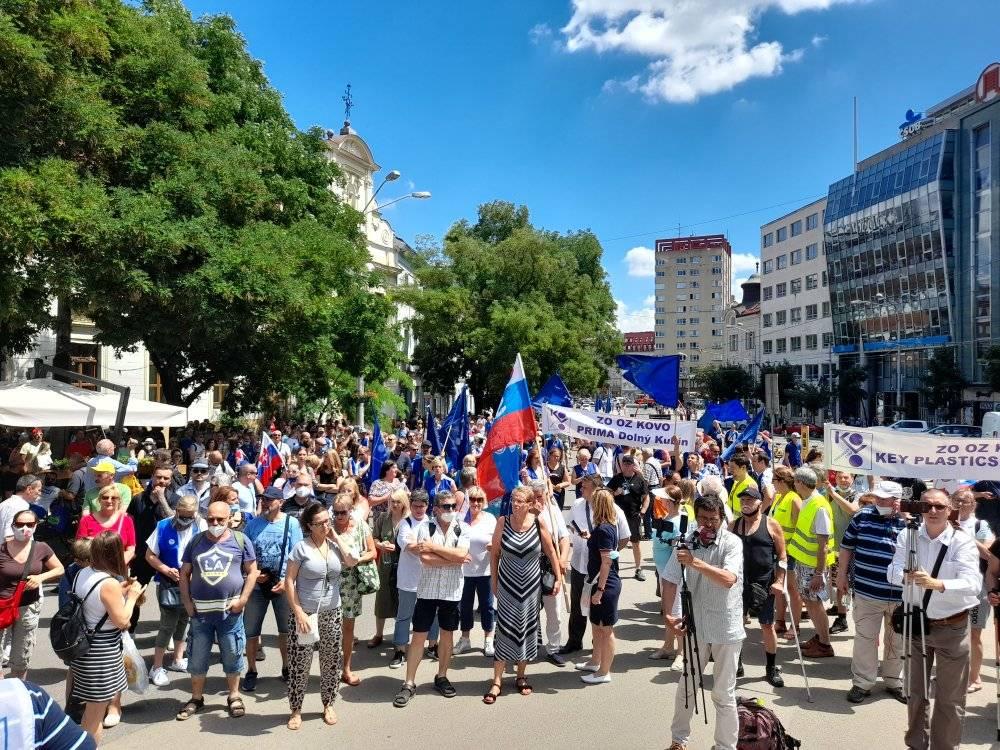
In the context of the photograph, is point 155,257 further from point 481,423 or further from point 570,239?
point 570,239

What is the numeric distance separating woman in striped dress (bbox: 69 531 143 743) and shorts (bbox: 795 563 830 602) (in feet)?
19.1

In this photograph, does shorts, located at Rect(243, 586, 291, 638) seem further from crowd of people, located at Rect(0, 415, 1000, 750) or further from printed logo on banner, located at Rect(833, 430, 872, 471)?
printed logo on banner, located at Rect(833, 430, 872, 471)

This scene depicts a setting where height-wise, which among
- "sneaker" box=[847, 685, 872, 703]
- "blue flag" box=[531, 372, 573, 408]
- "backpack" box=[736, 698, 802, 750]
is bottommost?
"sneaker" box=[847, 685, 872, 703]

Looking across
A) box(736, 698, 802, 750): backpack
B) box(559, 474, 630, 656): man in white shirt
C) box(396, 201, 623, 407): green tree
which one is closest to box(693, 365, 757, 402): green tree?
box(396, 201, 623, 407): green tree

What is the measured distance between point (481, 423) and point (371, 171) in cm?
2438

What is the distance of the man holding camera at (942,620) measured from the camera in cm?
496

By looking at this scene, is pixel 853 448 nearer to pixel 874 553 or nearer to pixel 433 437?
pixel 874 553

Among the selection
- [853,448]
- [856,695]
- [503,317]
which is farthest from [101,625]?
[503,317]

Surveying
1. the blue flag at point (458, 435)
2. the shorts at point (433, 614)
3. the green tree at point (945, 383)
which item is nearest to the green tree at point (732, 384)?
the green tree at point (945, 383)

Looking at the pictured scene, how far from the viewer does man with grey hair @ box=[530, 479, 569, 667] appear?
6812 millimetres

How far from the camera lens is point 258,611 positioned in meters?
6.34

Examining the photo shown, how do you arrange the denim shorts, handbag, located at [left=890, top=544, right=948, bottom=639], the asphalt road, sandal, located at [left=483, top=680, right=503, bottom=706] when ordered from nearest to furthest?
handbag, located at [left=890, top=544, right=948, bottom=639]
the asphalt road
the denim shorts
sandal, located at [left=483, top=680, right=503, bottom=706]

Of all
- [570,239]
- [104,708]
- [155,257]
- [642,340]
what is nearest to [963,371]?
[570,239]

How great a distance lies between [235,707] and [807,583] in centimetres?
521
